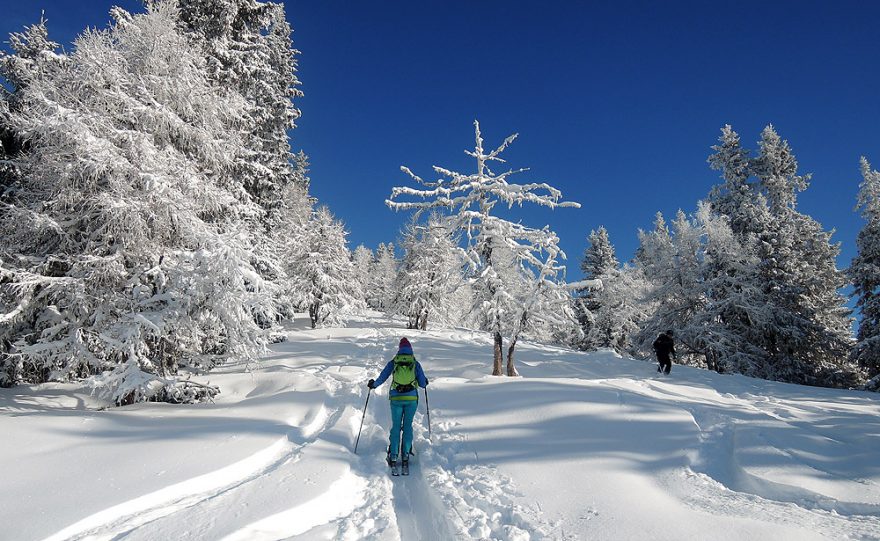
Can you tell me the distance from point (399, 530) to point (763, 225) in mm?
28701

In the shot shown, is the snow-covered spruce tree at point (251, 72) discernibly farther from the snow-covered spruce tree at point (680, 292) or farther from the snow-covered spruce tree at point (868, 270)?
the snow-covered spruce tree at point (868, 270)

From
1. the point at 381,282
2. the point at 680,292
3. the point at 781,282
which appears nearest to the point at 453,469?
the point at 680,292

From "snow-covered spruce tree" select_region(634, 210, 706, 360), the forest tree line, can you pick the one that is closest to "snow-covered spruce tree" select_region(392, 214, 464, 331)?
"snow-covered spruce tree" select_region(634, 210, 706, 360)

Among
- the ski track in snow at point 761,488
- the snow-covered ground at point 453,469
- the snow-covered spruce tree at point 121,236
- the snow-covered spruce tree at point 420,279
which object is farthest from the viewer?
the snow-covered spruce tree at point 420,279

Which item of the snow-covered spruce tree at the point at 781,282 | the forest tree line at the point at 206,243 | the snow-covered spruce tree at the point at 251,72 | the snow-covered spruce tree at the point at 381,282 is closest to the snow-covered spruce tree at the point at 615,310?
the forest tree line at the point at 206,243

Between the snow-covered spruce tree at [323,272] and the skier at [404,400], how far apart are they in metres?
27.5

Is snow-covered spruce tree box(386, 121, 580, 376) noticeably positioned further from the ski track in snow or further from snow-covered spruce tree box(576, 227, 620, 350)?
snow-covered spruce tree box(576, 227, 620, 350)

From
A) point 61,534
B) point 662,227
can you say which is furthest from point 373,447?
point 662,227

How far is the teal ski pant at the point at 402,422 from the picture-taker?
22.5 feet

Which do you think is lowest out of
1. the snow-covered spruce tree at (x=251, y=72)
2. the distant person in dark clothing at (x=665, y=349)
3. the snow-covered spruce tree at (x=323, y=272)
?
the distant person in dark clothing at (x=665, y=349)

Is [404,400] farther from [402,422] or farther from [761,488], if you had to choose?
[761,488]

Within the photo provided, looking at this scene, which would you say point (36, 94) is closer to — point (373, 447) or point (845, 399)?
point (373, 447)

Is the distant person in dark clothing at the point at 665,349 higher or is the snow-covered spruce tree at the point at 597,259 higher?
the snow-covered spruce tree at the point at 597,259

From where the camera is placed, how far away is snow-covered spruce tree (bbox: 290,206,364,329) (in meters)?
33.6
